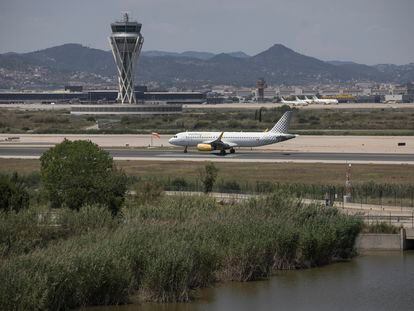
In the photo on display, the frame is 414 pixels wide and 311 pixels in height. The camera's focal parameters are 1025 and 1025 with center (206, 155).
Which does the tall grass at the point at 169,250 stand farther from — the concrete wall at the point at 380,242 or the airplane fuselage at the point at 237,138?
the airplane fuselage at the point at 237,138

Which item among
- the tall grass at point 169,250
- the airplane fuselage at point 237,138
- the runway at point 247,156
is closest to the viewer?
the tall grass at point 169,250

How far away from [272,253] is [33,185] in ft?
124

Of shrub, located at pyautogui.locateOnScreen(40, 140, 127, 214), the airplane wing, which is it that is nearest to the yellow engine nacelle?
Answer: the airplane wing

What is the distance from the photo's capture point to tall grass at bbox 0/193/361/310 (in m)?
52.4

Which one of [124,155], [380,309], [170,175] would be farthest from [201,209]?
[124,155]

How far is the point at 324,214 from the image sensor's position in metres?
73.3

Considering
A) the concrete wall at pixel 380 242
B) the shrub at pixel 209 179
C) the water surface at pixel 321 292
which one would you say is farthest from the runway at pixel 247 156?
the water surface at pixel 321 292

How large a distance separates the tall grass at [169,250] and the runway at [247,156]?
50692 millimetres

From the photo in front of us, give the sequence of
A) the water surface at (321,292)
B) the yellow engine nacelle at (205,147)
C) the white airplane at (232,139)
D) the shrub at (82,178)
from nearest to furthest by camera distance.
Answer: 1. the water surface at (321,292)
2. the shrub at (82,178)
3. the yellow engine nacelle at (205,147)
4. the white airplane at (232,139)

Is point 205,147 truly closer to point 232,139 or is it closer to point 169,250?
point 232,139

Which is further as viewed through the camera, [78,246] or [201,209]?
[201,209]

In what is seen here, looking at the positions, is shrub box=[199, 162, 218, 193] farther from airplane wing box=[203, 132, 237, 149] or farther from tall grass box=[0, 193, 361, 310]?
airplane wing box=[203, 132, 237, 149]

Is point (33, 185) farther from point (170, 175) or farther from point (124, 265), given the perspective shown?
point (124, 265)

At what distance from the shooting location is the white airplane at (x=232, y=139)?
461ft
